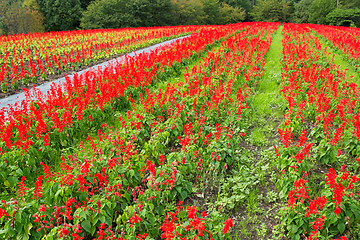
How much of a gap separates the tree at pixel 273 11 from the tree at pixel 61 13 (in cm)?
4191

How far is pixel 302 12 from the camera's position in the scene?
51.7m

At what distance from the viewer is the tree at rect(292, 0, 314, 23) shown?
167 ft

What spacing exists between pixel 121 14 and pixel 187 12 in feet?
51.4

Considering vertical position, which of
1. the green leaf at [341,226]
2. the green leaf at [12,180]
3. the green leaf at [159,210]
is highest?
the green leaf at [12,180]

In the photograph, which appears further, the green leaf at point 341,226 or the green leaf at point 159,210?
the green leaf at point 159,210

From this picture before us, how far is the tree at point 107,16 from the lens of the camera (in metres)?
35.5

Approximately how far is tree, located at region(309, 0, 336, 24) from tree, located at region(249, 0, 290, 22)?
8677mm

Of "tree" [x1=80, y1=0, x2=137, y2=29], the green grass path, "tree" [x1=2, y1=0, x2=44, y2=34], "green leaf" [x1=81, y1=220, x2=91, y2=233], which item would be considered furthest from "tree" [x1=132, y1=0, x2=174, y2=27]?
"green leaf" [x1=81, y1=220, x2=91, y2=233]

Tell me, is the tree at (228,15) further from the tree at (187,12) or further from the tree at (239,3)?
the tree at (239,3)

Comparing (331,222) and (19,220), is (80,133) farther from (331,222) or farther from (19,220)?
(331,222)

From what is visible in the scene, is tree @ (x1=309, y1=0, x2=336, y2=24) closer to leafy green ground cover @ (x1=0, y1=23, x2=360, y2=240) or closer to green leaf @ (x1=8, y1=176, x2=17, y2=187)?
leafy green ground cover @ (x1=0, y1=23, x2=360, y2=240)

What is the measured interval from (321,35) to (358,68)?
1361 centimetres

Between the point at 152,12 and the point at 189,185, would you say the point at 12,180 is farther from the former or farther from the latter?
the point at 152,12

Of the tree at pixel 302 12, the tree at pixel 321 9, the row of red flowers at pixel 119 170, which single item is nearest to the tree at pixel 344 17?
the tree at pixel 321 9
